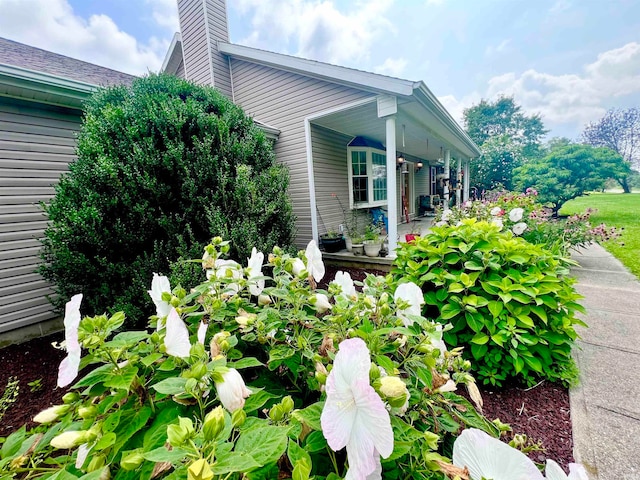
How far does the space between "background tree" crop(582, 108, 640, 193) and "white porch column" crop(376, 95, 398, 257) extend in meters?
42.1

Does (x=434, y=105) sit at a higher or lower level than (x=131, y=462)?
higher

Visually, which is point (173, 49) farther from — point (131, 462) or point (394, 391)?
point (394, 391)

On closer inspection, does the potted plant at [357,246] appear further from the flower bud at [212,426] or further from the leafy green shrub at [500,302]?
the flower bud at [212,426]

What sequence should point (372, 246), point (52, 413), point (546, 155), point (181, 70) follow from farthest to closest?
point (546, 155), point (181, 70), point (372, 246), point (52, 413)

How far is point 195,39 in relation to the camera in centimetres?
611

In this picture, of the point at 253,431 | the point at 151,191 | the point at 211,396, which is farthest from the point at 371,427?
the point at 151,191

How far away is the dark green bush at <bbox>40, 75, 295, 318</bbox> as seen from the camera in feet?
8.66

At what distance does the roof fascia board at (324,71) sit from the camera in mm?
4156

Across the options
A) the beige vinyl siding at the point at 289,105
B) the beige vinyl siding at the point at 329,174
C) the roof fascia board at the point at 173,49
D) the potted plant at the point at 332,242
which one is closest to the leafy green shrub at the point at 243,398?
the potted plant at the point at 332,242

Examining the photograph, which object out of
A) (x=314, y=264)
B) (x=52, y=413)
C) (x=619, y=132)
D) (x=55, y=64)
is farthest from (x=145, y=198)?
(x=619, y=132)

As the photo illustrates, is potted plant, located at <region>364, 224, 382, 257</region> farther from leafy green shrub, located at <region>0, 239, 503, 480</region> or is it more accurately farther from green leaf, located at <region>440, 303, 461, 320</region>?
leafy green shrub, located at <region>0, 239, 503, 480</region>

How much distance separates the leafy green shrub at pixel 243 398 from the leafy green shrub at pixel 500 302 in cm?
94

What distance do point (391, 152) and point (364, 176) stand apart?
2735mm

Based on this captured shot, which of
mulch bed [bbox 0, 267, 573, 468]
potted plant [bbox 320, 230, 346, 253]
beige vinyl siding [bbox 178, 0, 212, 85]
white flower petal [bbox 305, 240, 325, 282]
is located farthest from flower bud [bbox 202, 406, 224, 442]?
beige vinyl siding [bbox 178, 0, 212, 85]
